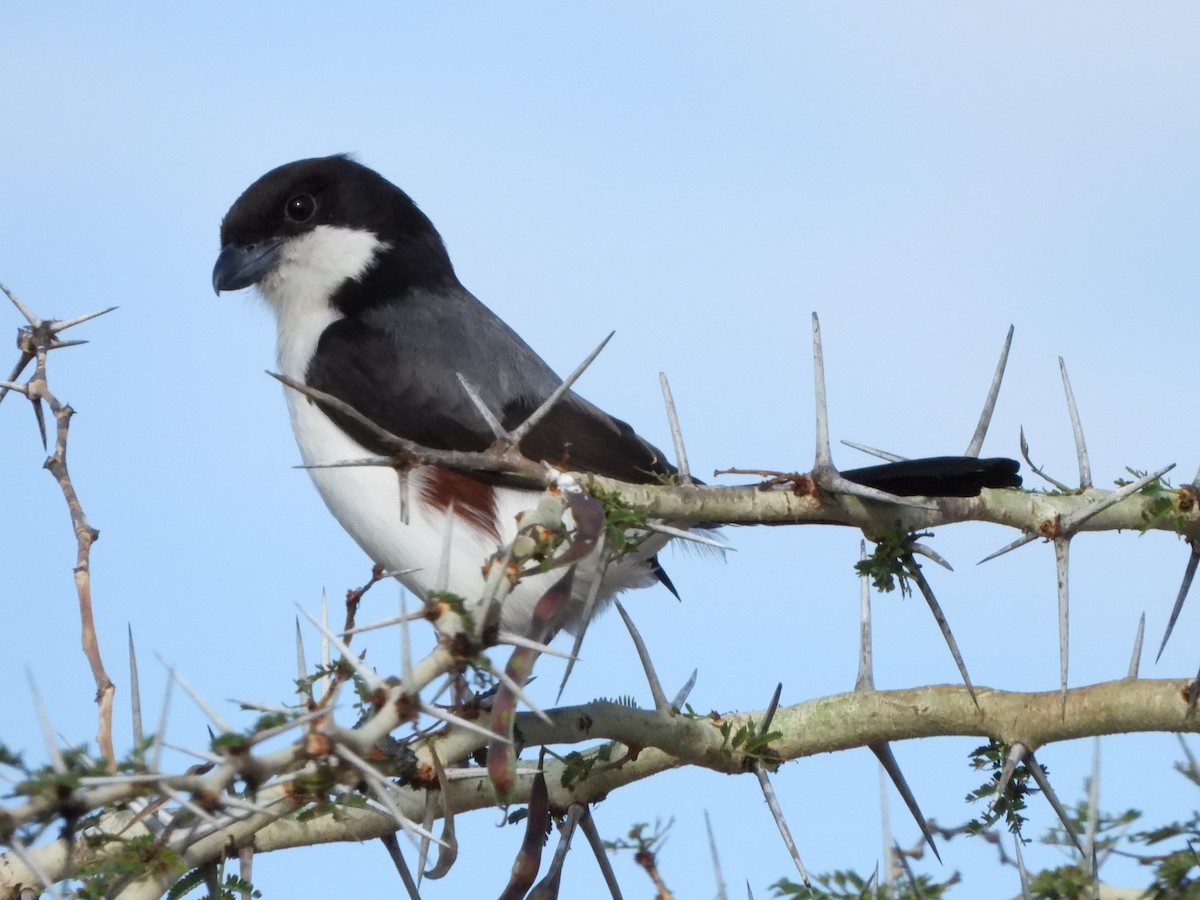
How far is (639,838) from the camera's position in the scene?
3252 millimetres

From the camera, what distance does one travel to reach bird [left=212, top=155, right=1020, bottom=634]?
4434 millimetres

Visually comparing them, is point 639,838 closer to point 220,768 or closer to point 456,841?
point 456,841

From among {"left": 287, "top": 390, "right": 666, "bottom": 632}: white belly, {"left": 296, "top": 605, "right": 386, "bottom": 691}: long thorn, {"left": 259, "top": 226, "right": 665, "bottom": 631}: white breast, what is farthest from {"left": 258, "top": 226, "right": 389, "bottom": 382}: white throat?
{"left": 296, "top": 605, "right": 386, "bottom": 691}: long thorn

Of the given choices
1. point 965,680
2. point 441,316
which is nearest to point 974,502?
point 965,680

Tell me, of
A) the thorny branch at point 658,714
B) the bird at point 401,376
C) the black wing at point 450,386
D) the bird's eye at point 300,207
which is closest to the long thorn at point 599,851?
the thorny branch at point 658,714

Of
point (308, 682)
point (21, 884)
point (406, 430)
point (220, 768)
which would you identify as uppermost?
point (406, 430)

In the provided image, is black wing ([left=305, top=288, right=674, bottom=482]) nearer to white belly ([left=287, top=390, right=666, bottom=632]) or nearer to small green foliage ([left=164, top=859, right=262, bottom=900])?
white belly ([left=287, top=390, right=666, bottom=632])

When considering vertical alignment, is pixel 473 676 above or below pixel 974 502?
below

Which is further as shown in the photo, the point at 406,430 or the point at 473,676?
the point at 406,430

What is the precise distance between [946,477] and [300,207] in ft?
11.5

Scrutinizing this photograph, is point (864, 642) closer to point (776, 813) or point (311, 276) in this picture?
point (776, 813)

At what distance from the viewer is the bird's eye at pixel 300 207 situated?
5.79 m

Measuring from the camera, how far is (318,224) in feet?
18.8

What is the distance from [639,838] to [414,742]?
0.67 m
